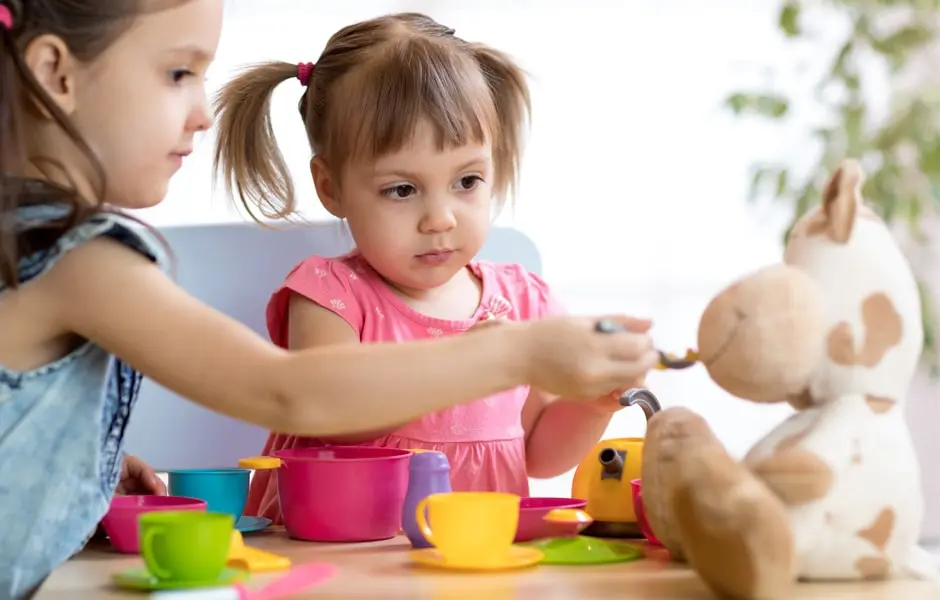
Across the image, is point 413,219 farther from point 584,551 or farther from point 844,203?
point 844,203

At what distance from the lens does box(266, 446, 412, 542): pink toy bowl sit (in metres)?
1.12

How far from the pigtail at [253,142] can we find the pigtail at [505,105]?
27 cm

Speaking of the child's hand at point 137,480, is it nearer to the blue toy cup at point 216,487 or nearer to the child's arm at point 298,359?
the blue toy cup at point 216,487

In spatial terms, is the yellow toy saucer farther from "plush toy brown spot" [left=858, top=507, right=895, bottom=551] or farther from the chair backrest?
the chair backrest

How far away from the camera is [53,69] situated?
1.05 metres

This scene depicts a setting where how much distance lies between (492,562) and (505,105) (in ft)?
2.67

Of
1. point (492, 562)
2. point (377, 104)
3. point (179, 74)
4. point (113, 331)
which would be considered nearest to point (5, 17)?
point (179, 74)

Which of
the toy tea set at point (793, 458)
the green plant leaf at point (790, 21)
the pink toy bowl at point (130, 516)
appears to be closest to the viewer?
the toy tea set at point (793, 458)

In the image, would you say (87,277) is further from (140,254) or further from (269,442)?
(269,442)

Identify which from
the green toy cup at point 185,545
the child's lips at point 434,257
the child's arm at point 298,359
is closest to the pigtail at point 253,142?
the child's lips at point 434,257

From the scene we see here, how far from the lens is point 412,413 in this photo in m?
0.91

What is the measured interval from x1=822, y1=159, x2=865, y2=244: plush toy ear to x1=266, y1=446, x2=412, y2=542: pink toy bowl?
0.47 m

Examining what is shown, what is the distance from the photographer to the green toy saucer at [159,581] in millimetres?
904

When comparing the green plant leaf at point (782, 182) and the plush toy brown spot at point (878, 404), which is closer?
the plush toy brown spot at point (878, 404)
